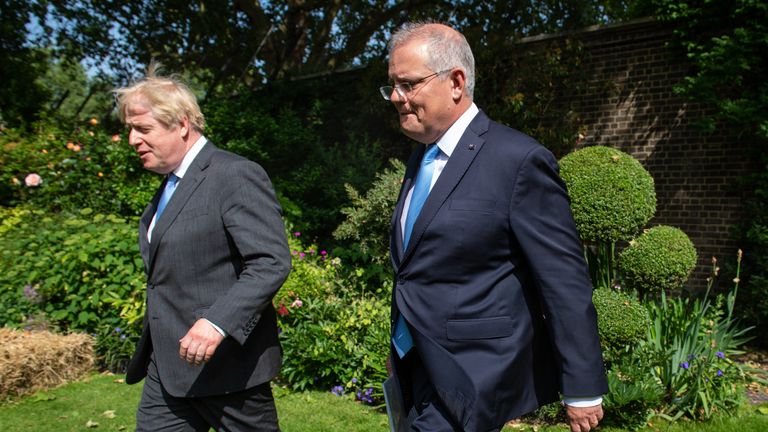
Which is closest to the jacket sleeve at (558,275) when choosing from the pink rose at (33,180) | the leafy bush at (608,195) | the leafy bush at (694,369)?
the leafy bush at (694,369)

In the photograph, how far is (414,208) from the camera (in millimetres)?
2086

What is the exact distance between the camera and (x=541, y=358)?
6.46ft

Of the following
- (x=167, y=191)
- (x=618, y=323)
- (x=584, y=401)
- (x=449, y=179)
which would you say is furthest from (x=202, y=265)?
(x=618, y=323)

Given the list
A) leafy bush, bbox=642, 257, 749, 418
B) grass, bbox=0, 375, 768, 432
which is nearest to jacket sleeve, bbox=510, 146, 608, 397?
grass, bbox=0, 375, 768, 432

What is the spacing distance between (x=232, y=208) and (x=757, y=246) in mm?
7031

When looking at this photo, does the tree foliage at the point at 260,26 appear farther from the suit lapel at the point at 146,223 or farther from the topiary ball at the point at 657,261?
the suit lapel at the point at 146,223

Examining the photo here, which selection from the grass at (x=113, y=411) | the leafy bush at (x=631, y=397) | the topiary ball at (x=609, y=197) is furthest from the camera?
the topiary ball at (x=609, y=197)

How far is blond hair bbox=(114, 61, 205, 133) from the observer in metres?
2.37

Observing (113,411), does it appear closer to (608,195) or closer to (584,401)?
(584,401)

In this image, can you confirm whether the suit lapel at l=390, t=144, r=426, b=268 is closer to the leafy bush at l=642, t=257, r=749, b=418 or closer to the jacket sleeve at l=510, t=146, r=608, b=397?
the jacket sleeve at l=510, t=146, r=608, b=397

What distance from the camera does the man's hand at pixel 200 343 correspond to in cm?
206

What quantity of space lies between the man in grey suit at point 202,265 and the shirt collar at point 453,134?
715 millimetres

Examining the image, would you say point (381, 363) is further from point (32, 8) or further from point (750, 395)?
point (32, 8)

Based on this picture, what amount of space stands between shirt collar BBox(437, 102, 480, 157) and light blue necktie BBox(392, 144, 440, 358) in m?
0.04
